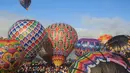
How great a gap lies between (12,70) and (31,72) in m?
5.66

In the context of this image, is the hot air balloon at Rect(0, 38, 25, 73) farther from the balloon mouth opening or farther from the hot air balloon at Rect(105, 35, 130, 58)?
the balloon mouth opening

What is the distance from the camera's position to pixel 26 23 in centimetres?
2262

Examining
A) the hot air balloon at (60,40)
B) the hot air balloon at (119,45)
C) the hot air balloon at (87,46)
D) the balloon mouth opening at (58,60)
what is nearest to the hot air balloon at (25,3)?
the hot air balloon at (60,40)

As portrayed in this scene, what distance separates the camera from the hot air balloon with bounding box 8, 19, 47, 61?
72.8 ft

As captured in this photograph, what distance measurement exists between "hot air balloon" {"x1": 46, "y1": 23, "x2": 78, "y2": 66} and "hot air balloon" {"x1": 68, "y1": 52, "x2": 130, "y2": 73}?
66.7ft

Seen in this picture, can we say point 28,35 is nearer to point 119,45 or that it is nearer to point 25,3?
point 25,3

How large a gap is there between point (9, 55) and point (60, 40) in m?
11.0

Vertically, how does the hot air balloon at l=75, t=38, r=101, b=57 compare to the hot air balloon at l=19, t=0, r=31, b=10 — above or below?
below

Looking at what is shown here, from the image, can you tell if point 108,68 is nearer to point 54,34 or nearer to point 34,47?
point 34,47

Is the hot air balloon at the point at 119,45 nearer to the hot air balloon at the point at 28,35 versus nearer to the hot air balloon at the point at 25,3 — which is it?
the hot air balloon at the point at 28,35

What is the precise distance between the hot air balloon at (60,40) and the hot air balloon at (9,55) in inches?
405

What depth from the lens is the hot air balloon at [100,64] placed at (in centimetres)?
440

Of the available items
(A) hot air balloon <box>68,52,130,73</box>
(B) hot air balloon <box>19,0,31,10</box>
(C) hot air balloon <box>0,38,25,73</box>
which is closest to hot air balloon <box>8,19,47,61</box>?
(B) hot air balloon <box>19,0,31,10</box>

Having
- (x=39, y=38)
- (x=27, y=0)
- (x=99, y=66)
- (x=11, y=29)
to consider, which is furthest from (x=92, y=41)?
(x=99, y=66)
